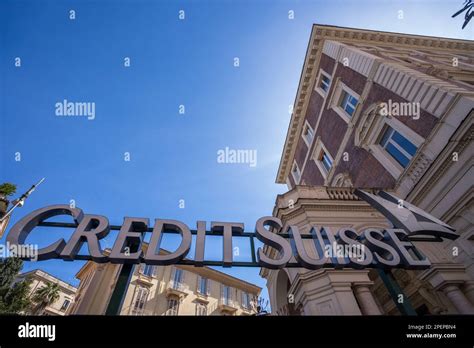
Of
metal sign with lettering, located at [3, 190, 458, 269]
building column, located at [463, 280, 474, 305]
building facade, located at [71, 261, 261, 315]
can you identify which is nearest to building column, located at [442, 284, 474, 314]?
building column, located at [463, 280, 474, 305]

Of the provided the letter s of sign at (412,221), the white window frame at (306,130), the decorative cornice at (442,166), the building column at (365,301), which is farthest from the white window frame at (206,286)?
the letter s of sign at (412,221)

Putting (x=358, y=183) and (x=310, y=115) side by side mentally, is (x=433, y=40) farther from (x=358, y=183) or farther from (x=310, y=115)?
(x=358, y=183)

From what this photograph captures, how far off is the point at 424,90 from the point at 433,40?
15.0 meters

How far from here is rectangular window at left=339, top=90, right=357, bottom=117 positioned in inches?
593

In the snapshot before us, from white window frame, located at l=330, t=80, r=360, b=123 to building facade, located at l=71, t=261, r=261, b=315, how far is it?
24804 mm

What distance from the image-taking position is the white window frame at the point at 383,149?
981cm

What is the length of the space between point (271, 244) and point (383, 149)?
984 centimetres

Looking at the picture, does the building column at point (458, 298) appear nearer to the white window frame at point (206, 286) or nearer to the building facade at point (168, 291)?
the building facade at point (168, 291)

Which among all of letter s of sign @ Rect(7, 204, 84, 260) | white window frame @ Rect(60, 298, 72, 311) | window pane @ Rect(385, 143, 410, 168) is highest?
white window frame @ Rect(60, 298, 72, 311)

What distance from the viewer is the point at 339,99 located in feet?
54.3

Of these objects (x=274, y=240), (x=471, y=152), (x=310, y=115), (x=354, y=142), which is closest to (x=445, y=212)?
(x=471, y=152)

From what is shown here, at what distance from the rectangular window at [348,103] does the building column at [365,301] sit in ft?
37.9

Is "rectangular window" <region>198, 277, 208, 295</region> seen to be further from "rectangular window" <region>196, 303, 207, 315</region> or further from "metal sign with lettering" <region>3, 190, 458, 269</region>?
"metal sign with lettering" <region>3, 190, 458, 269</region>
